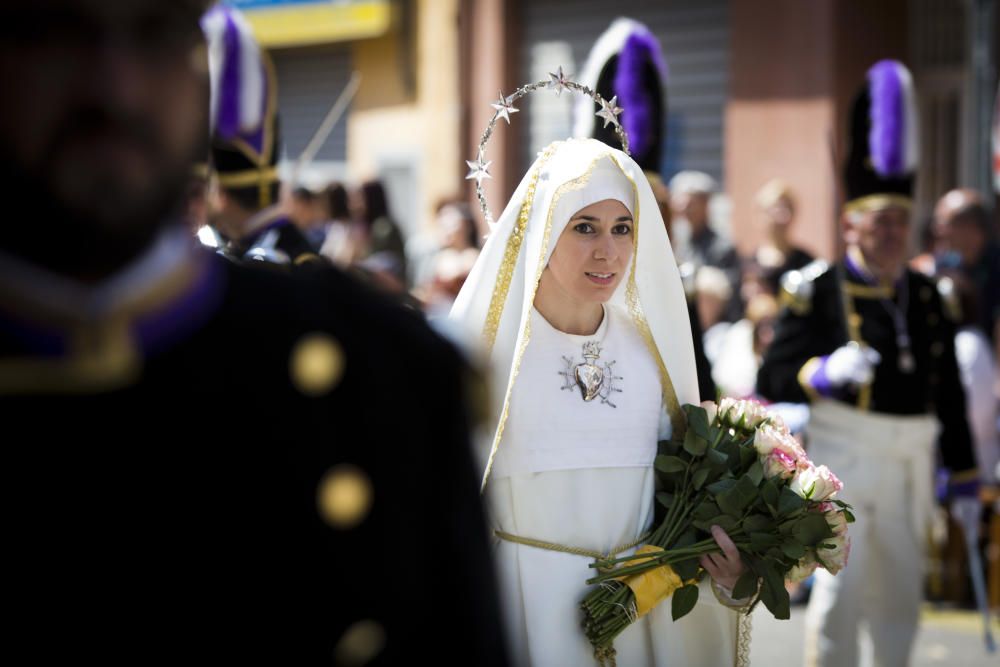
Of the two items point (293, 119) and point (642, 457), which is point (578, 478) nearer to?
point (642, 457)

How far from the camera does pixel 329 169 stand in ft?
58.0

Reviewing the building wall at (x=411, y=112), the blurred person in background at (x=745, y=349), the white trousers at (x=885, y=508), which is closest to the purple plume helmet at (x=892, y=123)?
the white trousers at (x=885, y=508)

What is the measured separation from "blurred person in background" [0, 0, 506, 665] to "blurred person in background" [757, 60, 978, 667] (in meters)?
4.51

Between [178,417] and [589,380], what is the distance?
8.43ft

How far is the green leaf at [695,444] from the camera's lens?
3811 millimetres

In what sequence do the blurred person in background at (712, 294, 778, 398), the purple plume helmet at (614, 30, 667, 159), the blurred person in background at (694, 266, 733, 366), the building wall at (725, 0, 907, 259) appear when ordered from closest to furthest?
the purple plume helmet at (614, 30, 667, 159), the blurred person in background at (712, 294, 778, 398), the blurred person in background at (694, 266, 733, 366), the building wall at (725, 0, 907, 259)

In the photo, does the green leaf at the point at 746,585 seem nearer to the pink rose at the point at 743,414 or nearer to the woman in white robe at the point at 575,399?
the woman in white robe at the point at 575,399

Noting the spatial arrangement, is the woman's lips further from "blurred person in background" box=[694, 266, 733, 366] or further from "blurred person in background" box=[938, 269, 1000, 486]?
"blurred person in background" box=[694, 266, 733, 366]

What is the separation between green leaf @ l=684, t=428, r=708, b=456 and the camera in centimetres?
381

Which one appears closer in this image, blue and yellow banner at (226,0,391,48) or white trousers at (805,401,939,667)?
white trousers at (805,401,939,667)

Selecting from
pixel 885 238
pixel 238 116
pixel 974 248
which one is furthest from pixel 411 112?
pixel 885 238

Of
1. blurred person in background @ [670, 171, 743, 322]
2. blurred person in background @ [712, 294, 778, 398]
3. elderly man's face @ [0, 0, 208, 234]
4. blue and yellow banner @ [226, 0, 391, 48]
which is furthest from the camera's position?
blue and yellow banner @ [226, 0, 391, 48]

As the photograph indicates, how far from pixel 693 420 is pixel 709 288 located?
4.75m

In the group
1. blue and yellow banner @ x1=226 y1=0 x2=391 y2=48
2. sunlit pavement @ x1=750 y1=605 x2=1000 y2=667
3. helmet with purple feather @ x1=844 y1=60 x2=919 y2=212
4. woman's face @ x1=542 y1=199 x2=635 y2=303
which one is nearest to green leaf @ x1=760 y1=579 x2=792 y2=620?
woman's face @ x1=542 y1=199 x2=635 y2=303
